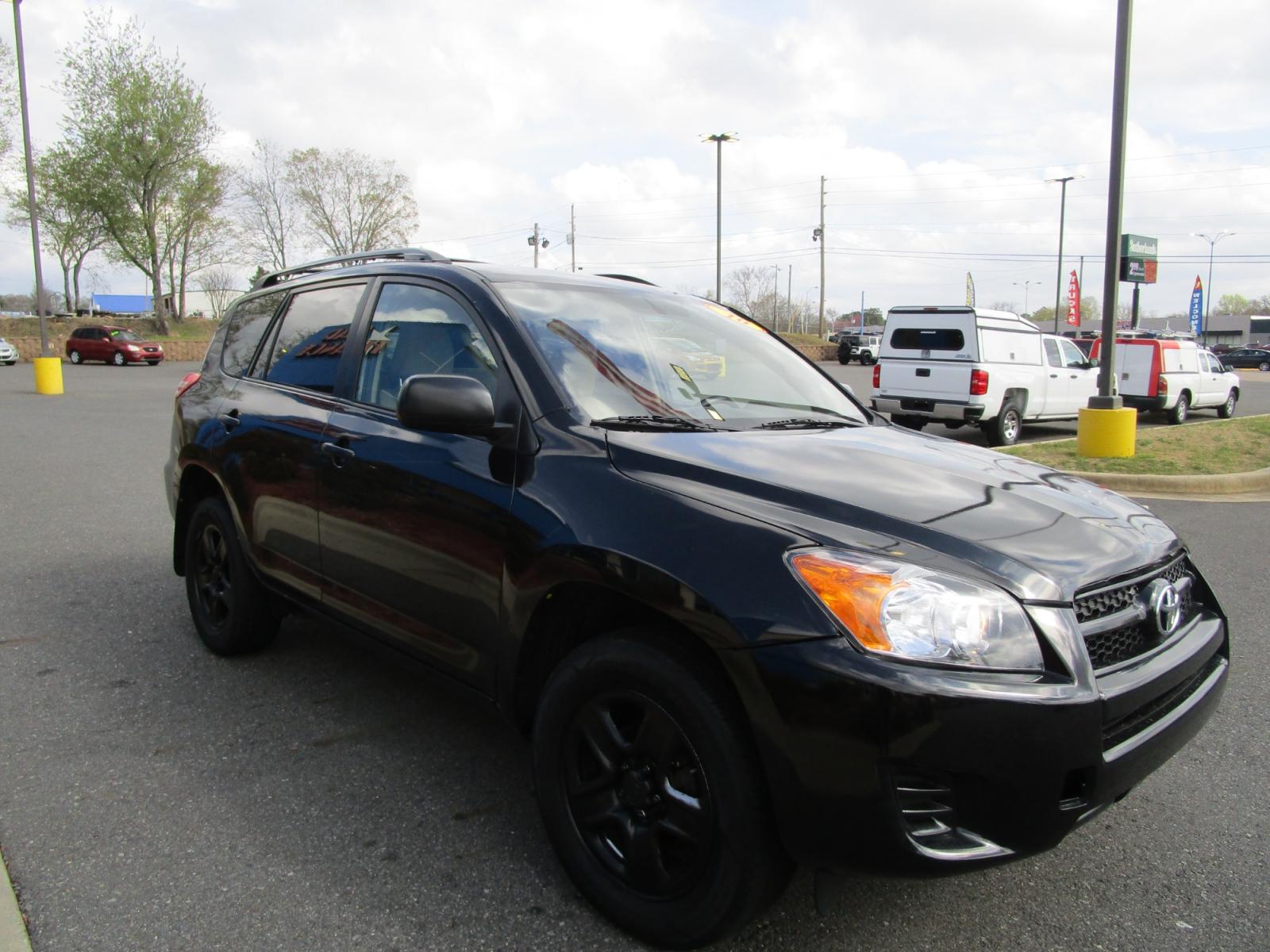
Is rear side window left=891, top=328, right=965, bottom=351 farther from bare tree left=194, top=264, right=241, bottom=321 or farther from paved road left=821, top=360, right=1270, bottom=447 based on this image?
bare tree left=194, top=264, right=241, bottom=321

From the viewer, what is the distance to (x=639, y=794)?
227cm

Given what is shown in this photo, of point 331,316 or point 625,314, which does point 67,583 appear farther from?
point 625,314

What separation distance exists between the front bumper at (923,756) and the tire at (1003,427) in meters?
13.2

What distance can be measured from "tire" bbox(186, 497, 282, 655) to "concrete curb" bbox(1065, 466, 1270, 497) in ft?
26.0

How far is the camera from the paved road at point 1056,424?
52.4ft

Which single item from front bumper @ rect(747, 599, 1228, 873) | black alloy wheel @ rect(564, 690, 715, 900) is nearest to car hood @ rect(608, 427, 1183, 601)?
front bumper @ rect(747, 599, 1228, 873)

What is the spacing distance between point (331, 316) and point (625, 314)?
4.08ft

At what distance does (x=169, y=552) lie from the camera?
6.28 meters

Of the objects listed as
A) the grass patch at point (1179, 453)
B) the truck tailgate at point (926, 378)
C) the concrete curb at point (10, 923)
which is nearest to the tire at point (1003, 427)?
the truck tailgate at point (926, 378)

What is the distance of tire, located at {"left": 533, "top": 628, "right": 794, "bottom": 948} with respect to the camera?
2045 millimetres

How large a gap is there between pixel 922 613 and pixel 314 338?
2805 mm

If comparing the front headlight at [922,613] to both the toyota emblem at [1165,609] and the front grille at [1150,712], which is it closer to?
the front grille at [1150,712]

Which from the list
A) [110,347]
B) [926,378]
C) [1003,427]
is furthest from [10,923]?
[110,347]

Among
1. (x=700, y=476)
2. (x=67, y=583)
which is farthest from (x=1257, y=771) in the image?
(x=67, y=583)
